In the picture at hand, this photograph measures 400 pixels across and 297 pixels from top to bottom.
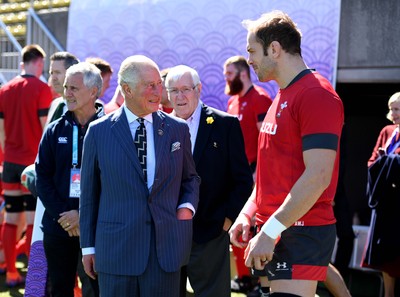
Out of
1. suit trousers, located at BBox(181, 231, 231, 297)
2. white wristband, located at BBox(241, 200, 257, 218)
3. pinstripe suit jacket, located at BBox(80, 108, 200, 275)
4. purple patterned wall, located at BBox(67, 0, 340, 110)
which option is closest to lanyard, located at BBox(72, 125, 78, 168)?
pinstripe suit jacket, located at BBox(80, 108, 200, 275)

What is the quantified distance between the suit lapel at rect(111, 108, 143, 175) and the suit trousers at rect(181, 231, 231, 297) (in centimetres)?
117

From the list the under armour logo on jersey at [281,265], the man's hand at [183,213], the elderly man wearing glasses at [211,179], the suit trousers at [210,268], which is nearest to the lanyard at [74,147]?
the elderly man wearing glasses at [211,179]

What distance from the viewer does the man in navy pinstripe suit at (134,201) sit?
9.98 ft

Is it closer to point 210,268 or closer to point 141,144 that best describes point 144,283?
point 141,144

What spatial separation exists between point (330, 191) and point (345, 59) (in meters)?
3.49

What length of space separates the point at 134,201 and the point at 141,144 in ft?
0.92

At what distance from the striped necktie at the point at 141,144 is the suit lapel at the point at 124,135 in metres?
0.04

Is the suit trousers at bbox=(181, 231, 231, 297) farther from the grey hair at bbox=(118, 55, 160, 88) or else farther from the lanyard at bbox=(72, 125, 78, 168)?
the grey hair at bbox=(118, 55, 160, 88)

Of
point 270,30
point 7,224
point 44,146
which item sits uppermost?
point 270,30

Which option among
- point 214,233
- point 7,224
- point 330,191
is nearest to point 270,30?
point 330,191

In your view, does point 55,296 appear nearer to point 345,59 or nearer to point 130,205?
point 130,205

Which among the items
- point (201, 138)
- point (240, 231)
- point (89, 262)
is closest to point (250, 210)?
point (240, 231)

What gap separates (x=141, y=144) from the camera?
313cm

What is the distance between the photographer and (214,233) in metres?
4.04
